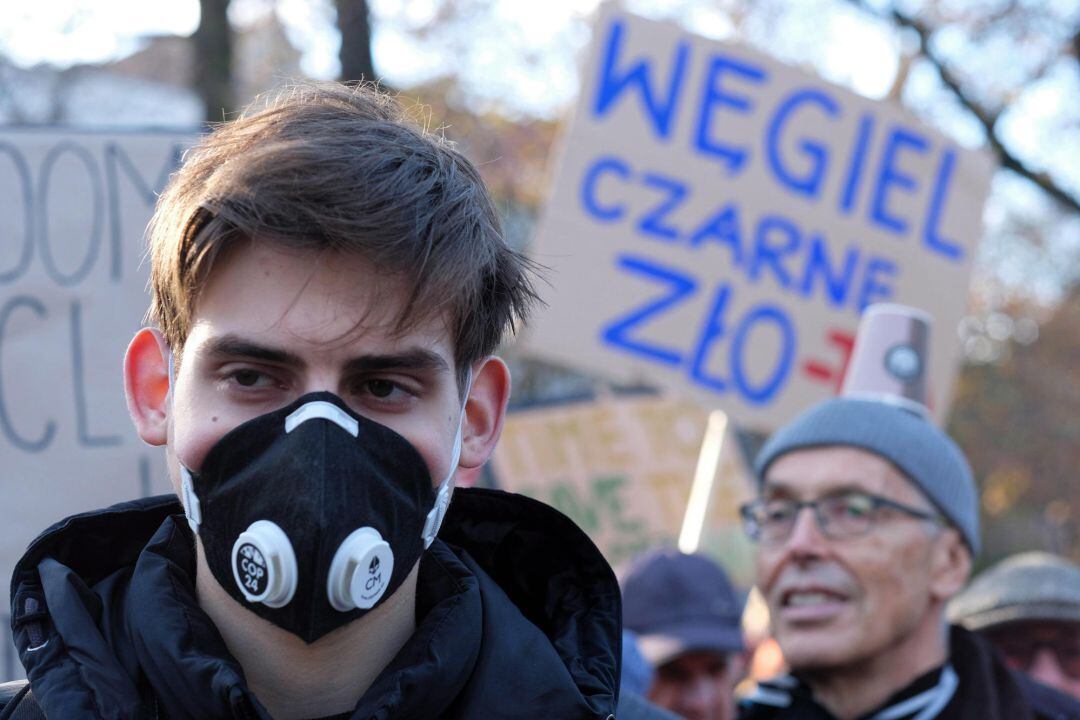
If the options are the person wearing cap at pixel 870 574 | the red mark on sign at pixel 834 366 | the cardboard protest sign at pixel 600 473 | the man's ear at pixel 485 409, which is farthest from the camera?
the cardboard protest sign at pixel 600 473

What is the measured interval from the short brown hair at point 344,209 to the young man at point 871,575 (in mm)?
1708

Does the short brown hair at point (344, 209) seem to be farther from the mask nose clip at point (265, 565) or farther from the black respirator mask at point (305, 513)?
the mask nose clip at point (265, 565)

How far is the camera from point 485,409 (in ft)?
7.20

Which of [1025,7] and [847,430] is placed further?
[1025,7]

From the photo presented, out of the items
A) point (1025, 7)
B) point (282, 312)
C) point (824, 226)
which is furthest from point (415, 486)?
point (1025, 7)

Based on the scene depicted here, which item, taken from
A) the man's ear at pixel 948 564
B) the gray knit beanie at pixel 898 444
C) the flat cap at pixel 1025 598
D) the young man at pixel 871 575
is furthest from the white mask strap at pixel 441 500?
the flat cap at pixel 1025 598

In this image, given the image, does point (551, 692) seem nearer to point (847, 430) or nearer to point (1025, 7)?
point (847, 430)

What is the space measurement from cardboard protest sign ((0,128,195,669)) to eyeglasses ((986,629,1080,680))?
9.32ft

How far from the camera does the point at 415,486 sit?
1926 mm

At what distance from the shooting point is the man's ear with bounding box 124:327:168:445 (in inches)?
80.9

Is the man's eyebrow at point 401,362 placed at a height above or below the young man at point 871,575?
above

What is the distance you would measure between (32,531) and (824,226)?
3176 mm

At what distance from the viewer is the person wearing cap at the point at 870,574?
354cm

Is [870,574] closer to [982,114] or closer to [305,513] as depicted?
[305,513]
